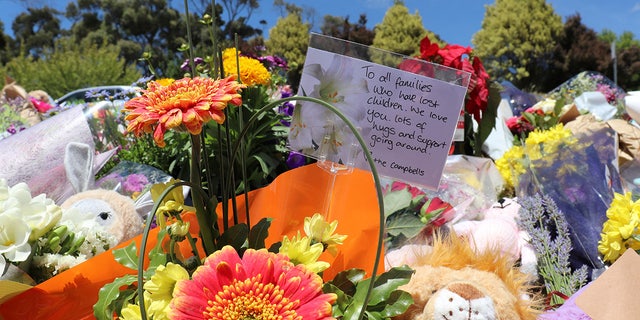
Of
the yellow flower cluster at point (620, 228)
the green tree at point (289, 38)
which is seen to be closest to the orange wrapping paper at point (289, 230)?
the yellow flower cluster at point (620, 228)

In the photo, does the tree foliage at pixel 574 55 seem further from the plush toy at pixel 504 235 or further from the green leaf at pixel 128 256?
the green leaf at pixel 128 256

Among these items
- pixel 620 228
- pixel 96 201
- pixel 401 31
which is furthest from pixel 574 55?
pixel 96 201

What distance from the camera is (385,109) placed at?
1.26m

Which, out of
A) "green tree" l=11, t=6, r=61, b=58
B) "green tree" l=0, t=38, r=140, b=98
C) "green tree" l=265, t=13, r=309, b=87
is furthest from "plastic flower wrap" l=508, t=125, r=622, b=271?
"green tree" l=11, t=6, r=61, b=58

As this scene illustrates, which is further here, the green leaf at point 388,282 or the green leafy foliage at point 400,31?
the green leafy foliage at point 400,31

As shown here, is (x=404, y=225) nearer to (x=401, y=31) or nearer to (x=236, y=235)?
(x=236, y=235)

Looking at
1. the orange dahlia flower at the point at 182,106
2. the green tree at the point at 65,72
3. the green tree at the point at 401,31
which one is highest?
the green tree at the point at 401,31

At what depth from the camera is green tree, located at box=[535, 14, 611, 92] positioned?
23547mm

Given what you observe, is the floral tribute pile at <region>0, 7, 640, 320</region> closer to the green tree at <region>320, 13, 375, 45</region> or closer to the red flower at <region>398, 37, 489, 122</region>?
the red flower at <region>398, 37, 489, 122</region>

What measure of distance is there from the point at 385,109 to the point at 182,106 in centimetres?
55

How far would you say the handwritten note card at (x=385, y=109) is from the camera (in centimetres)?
125

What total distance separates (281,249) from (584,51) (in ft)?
83.5

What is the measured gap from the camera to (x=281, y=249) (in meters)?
0.98

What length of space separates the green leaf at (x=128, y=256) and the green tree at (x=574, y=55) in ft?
80.6
